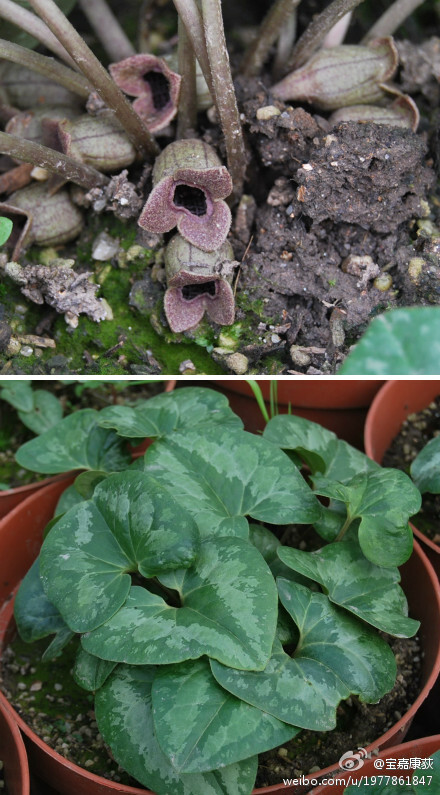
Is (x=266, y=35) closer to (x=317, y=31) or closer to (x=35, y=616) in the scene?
(x=317, y=31)

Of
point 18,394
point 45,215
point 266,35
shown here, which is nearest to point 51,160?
point 45,215

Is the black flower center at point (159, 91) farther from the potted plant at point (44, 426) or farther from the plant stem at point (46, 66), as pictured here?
the potted plant at point (44, 426)

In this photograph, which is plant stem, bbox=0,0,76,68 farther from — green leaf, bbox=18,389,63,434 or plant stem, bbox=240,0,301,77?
green leaf, bbox=18,389,63,434

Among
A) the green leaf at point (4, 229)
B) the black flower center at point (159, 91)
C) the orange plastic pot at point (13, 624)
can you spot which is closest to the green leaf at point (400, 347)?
the orange plastic pot at point (13, 624)

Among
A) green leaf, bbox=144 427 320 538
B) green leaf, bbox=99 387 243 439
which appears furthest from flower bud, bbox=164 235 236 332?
green leaf, bbox=144 427 320 538

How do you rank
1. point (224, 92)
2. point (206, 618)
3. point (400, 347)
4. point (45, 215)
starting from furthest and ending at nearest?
point (45, 215)
point (224, 92)
point (206, 618)
point (400, 347)

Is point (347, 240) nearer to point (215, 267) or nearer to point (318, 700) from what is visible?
point (215, 267)
